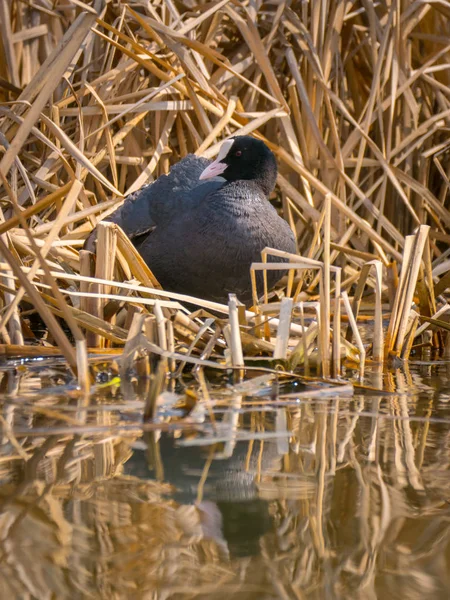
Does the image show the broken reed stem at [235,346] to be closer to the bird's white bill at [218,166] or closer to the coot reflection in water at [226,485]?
the coot reflection in water at [226,485]

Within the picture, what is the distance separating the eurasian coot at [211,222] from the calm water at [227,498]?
41.8 inches

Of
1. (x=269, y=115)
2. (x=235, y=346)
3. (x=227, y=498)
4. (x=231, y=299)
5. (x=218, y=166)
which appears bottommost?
(x=227, y=498)

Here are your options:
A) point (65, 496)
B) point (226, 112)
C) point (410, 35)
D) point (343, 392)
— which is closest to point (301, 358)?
point (343, 392)

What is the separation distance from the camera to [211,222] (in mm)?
2992

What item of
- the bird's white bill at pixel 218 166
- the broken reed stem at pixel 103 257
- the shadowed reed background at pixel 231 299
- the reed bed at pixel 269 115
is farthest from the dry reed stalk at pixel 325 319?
the bird's white bill at pixel 218 166

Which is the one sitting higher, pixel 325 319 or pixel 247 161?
pixel 247 161

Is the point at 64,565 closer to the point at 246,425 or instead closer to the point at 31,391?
the point at 246,425

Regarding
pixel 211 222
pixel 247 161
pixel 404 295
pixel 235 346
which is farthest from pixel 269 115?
pixel 235 346

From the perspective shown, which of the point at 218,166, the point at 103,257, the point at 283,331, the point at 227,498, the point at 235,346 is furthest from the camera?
the point at 218,166

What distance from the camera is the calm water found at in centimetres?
103

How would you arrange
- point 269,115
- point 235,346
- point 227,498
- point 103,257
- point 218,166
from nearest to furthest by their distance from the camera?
1. point 227,498
2. point 235,346
3. point 103,257
4. point 218,166
5. point 269,115

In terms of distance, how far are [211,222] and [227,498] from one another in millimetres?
1778

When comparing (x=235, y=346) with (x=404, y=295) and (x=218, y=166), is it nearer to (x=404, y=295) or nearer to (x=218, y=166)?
(x=404, y=295)

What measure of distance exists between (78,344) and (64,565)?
88cm
